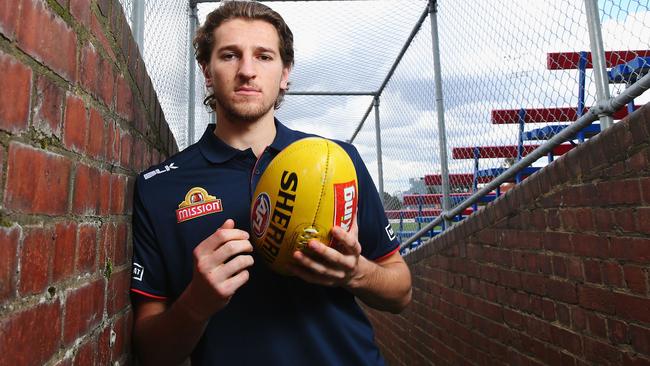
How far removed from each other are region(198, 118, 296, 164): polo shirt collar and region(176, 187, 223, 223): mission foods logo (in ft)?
0.51

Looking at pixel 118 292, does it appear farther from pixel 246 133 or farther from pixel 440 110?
pixel 440 110

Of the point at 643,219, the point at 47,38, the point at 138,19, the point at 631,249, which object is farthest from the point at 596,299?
the point at 138,19

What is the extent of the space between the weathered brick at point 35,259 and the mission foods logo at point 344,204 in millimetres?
697

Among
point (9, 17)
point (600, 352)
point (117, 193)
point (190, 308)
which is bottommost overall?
point (600, 352)

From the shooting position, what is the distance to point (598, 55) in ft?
7.02

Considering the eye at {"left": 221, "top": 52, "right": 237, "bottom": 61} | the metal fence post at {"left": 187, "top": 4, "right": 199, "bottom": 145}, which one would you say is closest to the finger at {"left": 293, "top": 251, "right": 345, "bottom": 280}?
the eye at {"left": 221, "top": 52, "right": 237, "bottom": 61}

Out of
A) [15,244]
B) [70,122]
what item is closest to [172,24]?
[70,122]

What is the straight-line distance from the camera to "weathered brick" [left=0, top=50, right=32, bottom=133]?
662mm

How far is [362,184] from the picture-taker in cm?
172

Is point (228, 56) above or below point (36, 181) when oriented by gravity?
above

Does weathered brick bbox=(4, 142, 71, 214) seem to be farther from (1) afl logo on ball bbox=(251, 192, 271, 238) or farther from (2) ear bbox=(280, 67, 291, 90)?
(2) ear bbox=(280, 67, 291, 90)

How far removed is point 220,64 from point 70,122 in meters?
0.86

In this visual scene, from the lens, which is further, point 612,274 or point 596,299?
point 596,299

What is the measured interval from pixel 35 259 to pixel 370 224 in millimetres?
1166
